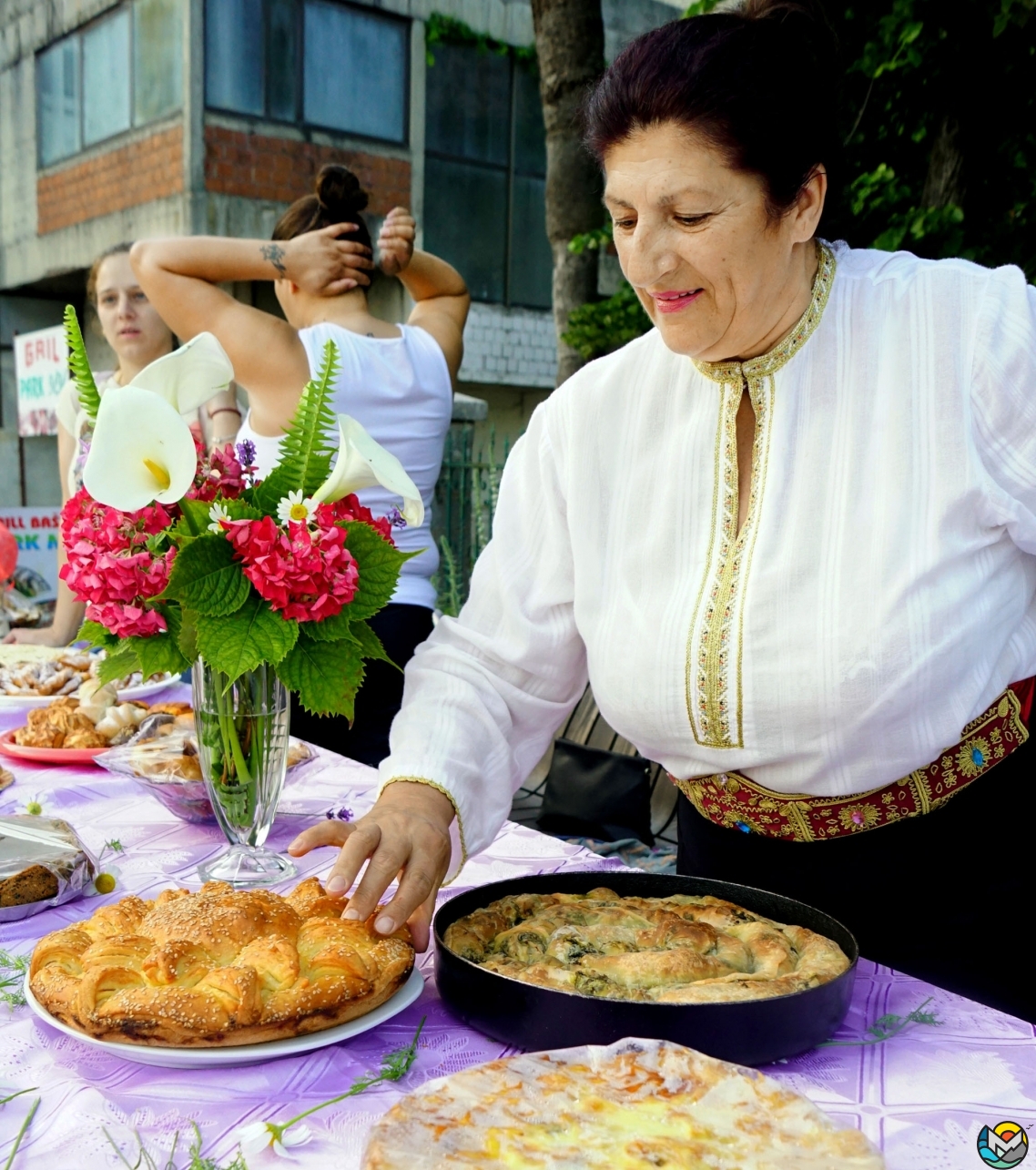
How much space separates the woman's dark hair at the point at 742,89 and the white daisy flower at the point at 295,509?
568mm

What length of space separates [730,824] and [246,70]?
10.8 meters

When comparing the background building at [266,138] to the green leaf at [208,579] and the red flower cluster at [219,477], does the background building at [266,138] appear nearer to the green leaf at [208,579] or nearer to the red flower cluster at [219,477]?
the red flower cluster at [219,477]

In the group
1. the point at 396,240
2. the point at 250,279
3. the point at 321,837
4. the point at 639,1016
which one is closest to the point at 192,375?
the point at 321,837

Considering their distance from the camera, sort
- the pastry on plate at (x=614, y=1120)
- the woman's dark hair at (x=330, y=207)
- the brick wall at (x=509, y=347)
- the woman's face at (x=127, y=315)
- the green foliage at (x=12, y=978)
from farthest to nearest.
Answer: the brick wall at (x=509, y=347)
the woman's face at (x=127, y=315)
the woman's dark hair at (x=330, y=207)
the green foliage at (x=12, y=978)
the pastry on plate at (x=614, y=1120)

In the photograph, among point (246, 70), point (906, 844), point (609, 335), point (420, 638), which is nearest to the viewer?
point (906, 844)

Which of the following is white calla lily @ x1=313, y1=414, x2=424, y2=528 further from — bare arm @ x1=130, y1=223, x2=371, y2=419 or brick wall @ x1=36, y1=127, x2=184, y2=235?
brick wall @ x1=36, y1=127, x2=184, y2=235

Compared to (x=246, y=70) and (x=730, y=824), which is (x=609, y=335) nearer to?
(x=730, y=824)

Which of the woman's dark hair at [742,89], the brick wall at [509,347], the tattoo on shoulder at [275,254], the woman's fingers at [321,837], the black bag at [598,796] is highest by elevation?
the brick wall at [509,347]

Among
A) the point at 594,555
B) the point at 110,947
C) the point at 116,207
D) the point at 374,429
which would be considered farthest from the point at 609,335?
the point at 116,207

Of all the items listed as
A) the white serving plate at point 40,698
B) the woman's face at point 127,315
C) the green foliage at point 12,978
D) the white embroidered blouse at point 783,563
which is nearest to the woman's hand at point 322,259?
the woman's face at point 127,315

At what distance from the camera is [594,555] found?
5.24 feet

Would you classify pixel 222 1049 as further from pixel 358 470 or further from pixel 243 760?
pixel 358 470

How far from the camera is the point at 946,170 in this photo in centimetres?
518

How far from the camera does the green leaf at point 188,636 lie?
1.45 metres
